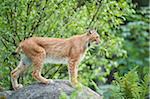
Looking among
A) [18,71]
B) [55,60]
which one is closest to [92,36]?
[55,60]

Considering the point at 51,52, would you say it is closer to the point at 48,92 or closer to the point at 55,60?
the point at 55,60

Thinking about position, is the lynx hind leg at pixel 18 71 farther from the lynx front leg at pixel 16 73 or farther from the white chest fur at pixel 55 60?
the white chest fur at pixel 55 60

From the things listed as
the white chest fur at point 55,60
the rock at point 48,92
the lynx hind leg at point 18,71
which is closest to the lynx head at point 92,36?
the white chest fur at point 55,60

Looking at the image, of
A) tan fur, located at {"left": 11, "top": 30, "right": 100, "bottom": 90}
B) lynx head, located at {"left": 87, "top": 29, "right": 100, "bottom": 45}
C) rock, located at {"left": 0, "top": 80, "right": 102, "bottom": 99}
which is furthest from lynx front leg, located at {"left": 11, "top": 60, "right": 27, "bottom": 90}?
lynx head, located at {"left": 87, "top": 29, "right": 100, "bottom": 45}

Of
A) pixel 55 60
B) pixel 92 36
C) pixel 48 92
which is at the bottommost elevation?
pixel 48 92

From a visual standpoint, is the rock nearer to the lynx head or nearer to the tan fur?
the tan fur

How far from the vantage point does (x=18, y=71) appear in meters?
6.71

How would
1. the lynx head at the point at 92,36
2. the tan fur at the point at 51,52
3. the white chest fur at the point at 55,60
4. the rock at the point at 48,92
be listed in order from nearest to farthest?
the rock at the point at 48,92, the tan fur at the point at 51,52, the white chest fur at the point at 55,60, the lynx head at the point at 92,36

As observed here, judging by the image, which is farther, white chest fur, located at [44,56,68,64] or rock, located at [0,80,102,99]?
white chest fur, located at [44,56,68,64]

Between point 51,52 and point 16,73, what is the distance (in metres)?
0.45

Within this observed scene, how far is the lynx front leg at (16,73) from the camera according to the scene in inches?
263

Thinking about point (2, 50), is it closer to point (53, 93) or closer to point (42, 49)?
point (42, 49)

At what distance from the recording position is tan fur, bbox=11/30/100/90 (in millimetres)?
6477

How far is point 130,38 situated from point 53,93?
7613 mm
